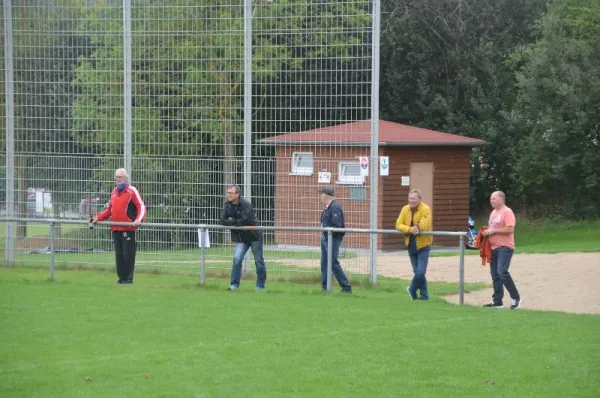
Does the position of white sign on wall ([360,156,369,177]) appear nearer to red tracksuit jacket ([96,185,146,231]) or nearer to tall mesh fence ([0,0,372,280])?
tall mesh fence ([0,0,372,280])

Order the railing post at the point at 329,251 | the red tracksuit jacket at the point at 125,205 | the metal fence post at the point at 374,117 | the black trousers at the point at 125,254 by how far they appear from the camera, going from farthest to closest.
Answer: the metal fence post at the point at 374,117
the red tracksuit jacket at the point at 125,205
the black trousers at the point at 125,254
the railing post at the point at 329,251

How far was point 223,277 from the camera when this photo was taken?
19.0 meters

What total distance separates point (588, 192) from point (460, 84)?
314 inches

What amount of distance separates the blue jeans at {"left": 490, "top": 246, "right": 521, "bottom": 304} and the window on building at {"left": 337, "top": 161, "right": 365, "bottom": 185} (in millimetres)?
3947

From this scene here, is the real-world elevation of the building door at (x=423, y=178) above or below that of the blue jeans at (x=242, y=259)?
above

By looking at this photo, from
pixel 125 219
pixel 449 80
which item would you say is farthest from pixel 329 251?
pixel 449 80

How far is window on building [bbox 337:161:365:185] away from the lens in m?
18.8

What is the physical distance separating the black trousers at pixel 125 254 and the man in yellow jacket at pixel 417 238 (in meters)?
4.67

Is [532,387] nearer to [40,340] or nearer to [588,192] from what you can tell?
[40,340]

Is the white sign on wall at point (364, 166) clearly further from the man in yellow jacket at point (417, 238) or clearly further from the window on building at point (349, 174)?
the man in yellow jacket at point (417, 238)

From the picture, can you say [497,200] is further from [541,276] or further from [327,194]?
[541,276]

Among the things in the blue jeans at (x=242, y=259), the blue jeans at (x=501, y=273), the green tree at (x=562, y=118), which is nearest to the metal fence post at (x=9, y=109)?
the blue jeans at (x=242, y=259)

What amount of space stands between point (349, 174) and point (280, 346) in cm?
790

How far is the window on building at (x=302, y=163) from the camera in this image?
1900 cm
